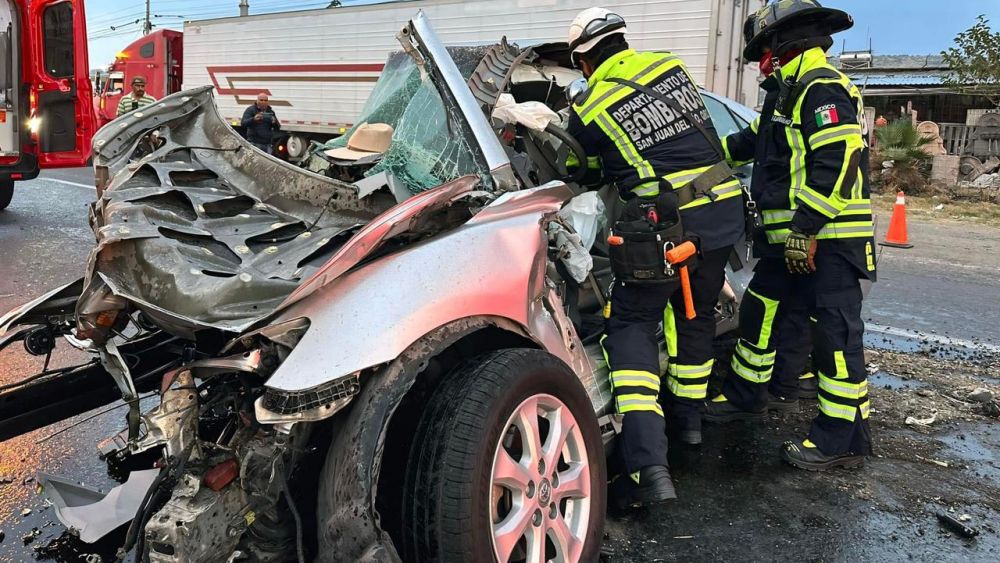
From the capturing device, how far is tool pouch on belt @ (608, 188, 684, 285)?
9.61 feet

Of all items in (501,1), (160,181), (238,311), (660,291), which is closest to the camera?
(238,311)

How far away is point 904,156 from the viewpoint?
13820mm

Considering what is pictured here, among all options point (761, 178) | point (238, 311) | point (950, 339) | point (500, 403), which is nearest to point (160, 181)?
point (238, 311)

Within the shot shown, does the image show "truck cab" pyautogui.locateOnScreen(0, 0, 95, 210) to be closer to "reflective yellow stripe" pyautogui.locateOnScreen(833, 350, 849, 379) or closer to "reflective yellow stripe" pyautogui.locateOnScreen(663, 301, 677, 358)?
"reflective yellow stripe" pyautogui.locateOnScreen(663, 301, 677, 358)

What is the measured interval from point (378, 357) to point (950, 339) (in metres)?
4.68

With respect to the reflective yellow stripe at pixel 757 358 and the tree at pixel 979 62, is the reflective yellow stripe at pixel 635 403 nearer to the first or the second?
the reflective yellow stripe at pixel 757 358

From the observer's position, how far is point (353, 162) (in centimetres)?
312

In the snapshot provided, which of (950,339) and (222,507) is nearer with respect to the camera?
(222,507)

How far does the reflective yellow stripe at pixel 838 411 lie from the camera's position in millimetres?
3258

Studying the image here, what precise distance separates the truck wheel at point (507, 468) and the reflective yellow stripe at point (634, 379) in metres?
0.56

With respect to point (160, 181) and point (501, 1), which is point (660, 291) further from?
point (501, 1)

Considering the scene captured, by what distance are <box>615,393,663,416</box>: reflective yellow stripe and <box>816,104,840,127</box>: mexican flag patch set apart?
1.36 metres

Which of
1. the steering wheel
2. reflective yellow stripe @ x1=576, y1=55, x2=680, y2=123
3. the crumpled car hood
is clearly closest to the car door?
the crumpled car hood

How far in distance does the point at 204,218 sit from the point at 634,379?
1652mm
